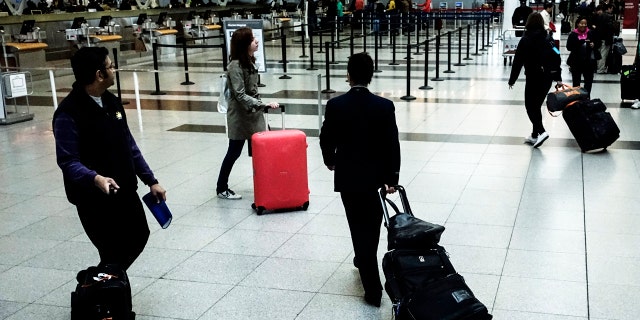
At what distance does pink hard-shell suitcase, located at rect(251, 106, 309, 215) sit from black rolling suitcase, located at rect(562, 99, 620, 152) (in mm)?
3634

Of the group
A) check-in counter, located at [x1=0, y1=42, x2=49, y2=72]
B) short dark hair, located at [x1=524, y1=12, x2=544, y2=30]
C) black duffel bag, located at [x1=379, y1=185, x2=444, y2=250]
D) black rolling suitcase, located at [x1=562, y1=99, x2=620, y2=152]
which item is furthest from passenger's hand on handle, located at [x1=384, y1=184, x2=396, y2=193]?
check-in counter, located at [x1=0, y1=42, x2=49, y2=72]

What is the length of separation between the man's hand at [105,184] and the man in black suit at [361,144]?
117 centimetres

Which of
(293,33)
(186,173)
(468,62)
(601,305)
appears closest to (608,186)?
(601,305)

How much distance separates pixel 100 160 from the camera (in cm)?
354

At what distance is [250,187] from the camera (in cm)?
692

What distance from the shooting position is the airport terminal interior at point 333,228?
4.24 meters

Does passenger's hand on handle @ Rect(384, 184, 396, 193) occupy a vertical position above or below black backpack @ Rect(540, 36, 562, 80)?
below

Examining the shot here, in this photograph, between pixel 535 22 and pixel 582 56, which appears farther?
pixel 582 56

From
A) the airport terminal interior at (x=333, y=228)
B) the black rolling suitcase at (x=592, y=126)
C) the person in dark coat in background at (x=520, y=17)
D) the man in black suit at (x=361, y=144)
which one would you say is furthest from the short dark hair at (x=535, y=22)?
the person in dark coat in background at (x=520, y=17)

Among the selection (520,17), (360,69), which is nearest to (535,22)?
(360,69)

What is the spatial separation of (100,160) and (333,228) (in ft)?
8.05

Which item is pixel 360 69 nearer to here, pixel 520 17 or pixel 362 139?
pixel 362 139

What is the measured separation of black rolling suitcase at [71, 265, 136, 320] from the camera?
3.49 meters

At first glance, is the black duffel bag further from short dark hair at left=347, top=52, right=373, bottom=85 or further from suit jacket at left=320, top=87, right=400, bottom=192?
short dark hair at left=347, top=52, right=373, bottom=85
